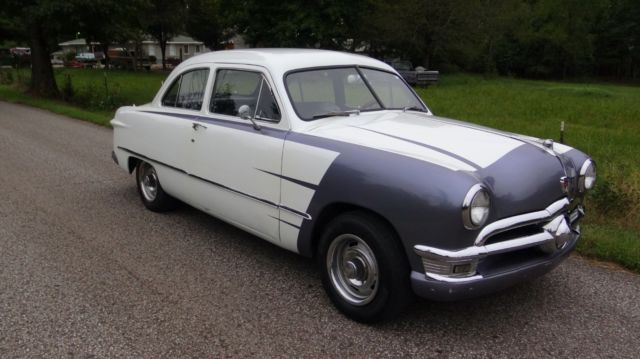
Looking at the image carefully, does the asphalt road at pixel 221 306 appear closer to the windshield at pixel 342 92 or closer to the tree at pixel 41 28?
the windshield at pixel 342 92

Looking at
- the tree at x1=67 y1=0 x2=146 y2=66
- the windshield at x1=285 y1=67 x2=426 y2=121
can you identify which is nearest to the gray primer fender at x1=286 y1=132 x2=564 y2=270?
the windshield at x1=285 y1=67 x2=426 y2=121

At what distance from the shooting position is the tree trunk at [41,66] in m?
20.6

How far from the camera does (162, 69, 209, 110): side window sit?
526cm

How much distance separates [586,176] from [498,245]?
1.26 metres

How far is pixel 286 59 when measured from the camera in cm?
462

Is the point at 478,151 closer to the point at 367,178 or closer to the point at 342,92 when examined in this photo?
the point at 367,178

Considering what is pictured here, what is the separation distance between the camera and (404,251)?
3.43 metres

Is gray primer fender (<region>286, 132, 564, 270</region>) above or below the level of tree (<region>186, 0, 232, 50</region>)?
below

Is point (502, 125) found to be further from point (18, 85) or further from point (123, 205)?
point (18, 85)

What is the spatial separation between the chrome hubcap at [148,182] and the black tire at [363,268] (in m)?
2.89

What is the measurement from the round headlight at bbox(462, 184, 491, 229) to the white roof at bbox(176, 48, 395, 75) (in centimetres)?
200

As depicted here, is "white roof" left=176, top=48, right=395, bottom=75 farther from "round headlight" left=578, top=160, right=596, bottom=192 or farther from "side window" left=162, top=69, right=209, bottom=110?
"round headlight" left=578, top=160, right=596, bottom=192

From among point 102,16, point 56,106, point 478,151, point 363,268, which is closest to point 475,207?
point 478,151

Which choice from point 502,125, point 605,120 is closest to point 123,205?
point 502,125
